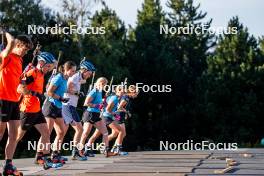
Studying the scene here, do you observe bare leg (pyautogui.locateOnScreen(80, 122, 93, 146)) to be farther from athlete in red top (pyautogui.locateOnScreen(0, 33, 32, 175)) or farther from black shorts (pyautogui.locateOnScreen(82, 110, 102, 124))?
athlete in red top (pyautogui.locateOnScreen(0, 33, 32, 175))

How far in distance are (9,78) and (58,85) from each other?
2.80m

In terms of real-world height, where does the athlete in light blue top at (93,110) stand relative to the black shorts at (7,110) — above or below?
above

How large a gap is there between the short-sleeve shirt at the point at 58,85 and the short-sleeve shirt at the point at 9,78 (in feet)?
8.54

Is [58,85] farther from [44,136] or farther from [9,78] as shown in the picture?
[9,78]

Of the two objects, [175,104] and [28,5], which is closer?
[28,5]

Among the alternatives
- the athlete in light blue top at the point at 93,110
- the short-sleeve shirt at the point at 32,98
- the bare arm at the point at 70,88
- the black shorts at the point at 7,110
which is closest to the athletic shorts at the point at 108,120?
the athlete in light blue top at the point at 93,110

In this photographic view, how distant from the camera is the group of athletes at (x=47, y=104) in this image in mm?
7816

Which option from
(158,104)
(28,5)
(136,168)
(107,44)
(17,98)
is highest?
(28,5)

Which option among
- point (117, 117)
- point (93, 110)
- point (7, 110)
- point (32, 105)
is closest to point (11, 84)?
point (7, 110)

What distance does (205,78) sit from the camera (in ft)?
140

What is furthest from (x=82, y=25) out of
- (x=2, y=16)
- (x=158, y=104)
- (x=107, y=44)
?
(x=158, y=104)

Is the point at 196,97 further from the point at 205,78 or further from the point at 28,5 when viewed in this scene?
the point at 28,5

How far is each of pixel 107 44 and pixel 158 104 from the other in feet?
24.1

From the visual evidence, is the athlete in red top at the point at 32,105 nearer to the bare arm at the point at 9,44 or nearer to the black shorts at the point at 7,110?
the black shorts at the point at 7,110
